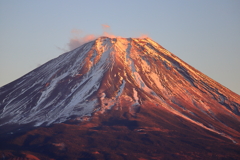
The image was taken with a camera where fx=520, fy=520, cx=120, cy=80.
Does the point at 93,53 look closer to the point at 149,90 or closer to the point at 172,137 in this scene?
the point at 149,90

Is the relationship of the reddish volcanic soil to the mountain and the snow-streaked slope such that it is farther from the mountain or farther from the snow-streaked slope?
the snow-streaked slope

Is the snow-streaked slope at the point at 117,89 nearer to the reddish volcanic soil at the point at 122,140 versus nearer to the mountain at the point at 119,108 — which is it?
the mountain at the point at 119,108

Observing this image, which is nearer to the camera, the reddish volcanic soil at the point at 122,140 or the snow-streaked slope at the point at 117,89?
the reddish volcanic soil at the point at 122,140

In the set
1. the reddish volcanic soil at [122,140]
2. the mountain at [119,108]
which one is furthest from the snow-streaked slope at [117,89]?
the reddish volcanic soil at [122,140]

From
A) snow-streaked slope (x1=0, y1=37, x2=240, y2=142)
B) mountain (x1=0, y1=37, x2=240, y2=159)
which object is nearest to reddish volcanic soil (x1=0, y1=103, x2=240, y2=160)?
mountain (x1=0, y1=37, x2=240, y2=159)

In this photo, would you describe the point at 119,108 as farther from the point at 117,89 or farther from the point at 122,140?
the point at 122,140

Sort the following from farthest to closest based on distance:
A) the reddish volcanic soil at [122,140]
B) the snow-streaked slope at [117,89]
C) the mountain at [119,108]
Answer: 1. the snow-streaked slope at [117,89]
2. the mountain at [119,108]
3. the reddish volcanic soil at [122,140]

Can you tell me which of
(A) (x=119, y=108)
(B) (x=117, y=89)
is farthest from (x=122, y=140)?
(B) (x=117, y=89)
